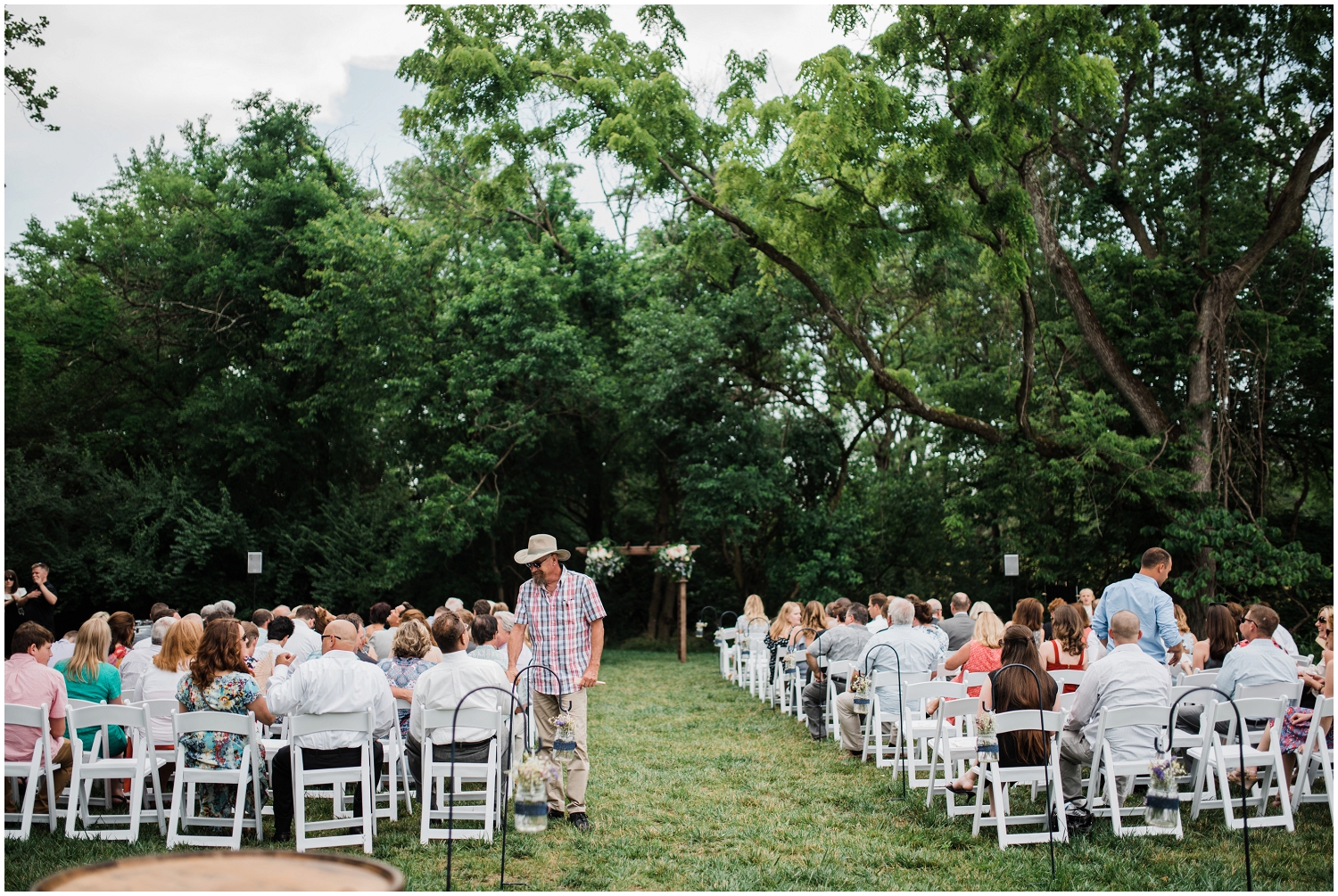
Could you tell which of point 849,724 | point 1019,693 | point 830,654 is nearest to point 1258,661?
point 1019,693

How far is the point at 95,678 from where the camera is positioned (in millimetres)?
6473

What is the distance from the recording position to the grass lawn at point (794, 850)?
16.6ft

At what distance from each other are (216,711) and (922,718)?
4.86 metres

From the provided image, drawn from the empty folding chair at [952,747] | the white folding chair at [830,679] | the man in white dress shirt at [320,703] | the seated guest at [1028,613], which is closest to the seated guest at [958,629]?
the white folding chair at [830,679]

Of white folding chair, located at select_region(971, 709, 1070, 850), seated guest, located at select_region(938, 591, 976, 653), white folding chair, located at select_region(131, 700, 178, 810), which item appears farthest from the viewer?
seated guest, located at select_region(938, 591, 976, 653)

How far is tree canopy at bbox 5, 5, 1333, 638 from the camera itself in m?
14.5

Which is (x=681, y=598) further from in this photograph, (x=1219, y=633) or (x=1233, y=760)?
(x=1233, y=760)

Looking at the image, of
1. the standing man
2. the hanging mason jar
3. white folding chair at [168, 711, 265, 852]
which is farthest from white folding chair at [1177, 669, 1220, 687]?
the standing man

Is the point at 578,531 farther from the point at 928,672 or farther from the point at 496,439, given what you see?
the point at 928,672

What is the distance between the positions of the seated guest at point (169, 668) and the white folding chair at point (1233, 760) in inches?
239

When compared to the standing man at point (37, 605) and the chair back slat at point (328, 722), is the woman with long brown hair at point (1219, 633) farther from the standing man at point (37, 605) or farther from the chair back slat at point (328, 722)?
the standing man at point (37, 605)

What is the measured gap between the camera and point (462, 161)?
24406mm

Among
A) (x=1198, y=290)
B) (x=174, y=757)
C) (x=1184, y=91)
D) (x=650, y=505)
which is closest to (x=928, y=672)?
(x=174, y=757)

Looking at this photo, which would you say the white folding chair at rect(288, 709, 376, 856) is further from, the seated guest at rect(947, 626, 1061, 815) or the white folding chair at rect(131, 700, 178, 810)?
the seated guest at rect(947, 626, 1061, 815)
